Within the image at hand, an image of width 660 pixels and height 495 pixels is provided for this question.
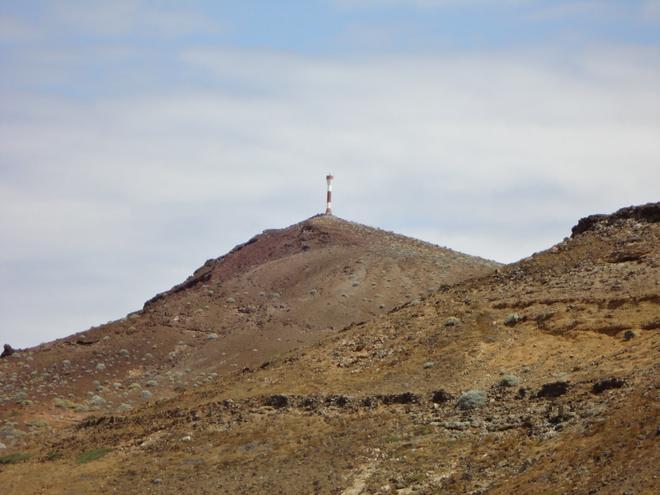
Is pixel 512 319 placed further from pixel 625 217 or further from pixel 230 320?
pixel 230 320

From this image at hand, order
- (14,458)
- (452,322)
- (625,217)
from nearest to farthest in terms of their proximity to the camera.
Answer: (452,322), (14,458), (625,217)

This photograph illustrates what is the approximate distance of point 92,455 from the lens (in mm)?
31953

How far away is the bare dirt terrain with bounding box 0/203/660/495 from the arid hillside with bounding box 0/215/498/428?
560 centimetres

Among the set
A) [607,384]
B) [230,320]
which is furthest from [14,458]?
[607,384]

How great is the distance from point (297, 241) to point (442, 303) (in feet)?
72.3

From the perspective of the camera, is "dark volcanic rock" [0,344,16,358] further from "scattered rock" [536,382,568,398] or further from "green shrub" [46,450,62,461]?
"scattered rock" [536,382,568,398]

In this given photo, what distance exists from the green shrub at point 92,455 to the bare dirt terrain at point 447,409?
58mm

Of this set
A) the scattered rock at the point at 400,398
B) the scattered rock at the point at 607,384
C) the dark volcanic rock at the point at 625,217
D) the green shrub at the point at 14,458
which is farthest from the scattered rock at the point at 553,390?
the green shrub at the point at 14,458

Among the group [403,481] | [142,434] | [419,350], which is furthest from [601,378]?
[142,434]

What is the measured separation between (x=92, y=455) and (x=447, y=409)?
9768 mm

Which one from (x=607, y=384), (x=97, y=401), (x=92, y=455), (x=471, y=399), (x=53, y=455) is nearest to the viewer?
(x=607, y=384)

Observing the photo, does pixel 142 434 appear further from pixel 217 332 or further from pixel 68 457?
pixel 217 332

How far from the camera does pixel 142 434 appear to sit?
32.5 meters

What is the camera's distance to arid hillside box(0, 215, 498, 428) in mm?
42969
